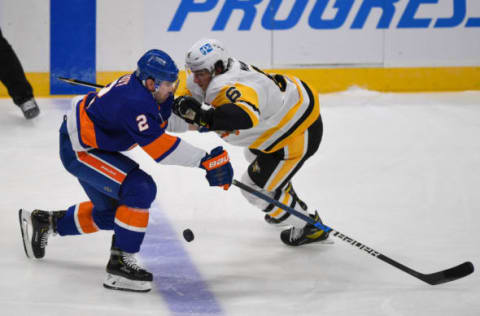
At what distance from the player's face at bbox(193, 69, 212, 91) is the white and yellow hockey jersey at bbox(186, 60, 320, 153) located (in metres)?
0.04

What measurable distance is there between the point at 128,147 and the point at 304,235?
3.36ft

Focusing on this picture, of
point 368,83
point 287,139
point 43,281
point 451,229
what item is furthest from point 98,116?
point 368,83

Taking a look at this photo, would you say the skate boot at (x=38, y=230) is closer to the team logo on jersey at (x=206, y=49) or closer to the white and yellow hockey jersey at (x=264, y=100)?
the white and yellow hockey jersey at (x=264, y=100)

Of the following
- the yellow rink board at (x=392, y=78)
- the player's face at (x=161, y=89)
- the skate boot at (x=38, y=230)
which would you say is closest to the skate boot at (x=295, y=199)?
the player's face at (x=161, y=89)

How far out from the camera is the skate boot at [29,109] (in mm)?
5137

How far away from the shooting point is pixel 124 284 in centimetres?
278

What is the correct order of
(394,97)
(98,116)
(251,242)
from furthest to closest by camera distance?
(394,97)
(251,242)
(98,116)

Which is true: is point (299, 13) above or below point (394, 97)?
above

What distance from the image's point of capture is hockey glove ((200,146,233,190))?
2725 mm

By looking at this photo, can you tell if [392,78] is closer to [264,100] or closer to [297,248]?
[297,248]

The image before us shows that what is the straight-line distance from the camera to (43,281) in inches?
112

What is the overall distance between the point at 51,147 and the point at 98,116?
7.01 ft

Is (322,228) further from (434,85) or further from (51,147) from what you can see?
(434,85)

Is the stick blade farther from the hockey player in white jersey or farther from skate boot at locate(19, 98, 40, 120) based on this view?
skate boot at locate(19, 98, 40, 120)
